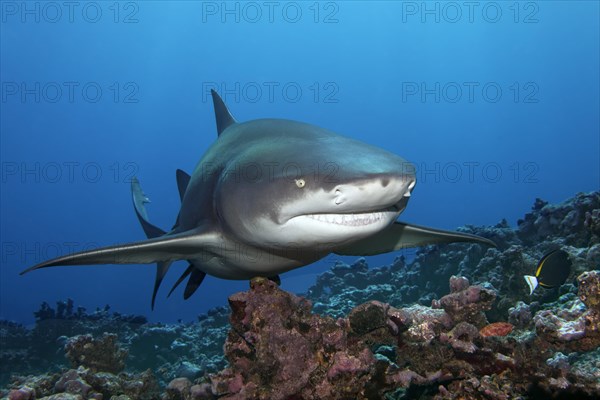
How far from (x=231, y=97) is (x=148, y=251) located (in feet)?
378

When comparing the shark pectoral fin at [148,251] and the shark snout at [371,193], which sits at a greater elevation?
the shark snout at [371,193]

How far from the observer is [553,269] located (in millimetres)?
4984

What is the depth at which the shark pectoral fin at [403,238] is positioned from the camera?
184 inches

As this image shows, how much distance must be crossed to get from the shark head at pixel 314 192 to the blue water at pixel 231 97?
182 ft

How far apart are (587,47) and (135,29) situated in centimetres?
9517

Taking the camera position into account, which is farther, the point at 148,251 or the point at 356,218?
the point at 148,251

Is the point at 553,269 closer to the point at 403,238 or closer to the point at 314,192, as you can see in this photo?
the point at 403,238

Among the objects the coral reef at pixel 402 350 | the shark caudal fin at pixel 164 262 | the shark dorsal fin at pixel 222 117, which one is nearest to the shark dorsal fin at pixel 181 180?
the shark caudal fin at pixel 164 262

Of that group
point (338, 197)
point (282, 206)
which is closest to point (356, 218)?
point (338, 197)

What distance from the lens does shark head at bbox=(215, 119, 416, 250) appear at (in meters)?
2.73

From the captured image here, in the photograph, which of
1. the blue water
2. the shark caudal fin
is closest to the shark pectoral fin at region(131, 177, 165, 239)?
the shark caudal fin

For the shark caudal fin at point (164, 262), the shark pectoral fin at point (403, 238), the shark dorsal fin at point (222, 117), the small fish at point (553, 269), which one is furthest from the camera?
the shark dorsal fin at point (222, 117)

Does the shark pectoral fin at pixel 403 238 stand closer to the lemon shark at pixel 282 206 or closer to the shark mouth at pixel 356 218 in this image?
the lemon shark at pixel 282 206

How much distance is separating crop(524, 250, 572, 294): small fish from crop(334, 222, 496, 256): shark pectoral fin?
0.88 meters
